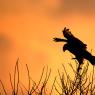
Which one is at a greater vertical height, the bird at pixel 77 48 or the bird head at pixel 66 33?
the bird head at pixel 66 33

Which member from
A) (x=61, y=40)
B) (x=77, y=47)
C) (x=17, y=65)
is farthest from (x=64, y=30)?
(x=17, y=65)

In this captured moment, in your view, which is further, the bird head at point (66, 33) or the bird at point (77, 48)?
the bird head at point (66, 33)

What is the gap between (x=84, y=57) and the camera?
881cm

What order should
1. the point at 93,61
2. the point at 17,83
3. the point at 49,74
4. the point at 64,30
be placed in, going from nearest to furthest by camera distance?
the point at 17,83 → the point at 49,74 → the point at 93,61 → the point at 64,30

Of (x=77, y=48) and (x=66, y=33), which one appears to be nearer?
(x=77, y=48)

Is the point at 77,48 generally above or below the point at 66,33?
below

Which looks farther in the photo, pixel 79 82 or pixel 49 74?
pixel 79 82

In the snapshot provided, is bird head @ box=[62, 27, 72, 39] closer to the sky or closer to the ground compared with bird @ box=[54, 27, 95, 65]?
closer to the sky

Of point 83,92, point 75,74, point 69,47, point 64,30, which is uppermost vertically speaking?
point 64,30

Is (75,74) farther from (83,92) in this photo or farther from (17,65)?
(17,65)

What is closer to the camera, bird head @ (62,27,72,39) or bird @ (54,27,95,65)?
bird @ (54,27,95,65)

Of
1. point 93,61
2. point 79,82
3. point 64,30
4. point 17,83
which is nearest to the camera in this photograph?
point 17,83

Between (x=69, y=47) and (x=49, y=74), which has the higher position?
(x=69, y=47)

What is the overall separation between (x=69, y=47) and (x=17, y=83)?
2469 mm
